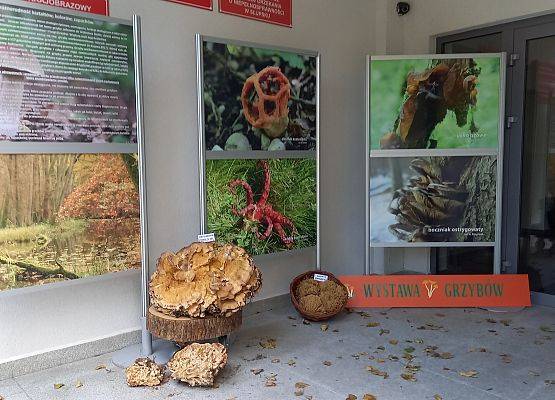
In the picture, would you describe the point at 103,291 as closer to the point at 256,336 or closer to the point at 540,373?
the point at 256,336

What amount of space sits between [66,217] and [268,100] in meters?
1.61

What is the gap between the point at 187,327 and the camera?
2.93 meters

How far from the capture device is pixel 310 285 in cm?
395

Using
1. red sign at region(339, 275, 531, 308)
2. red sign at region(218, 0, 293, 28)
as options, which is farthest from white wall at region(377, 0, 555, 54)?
red sign at region(339, 275, 531, 308)

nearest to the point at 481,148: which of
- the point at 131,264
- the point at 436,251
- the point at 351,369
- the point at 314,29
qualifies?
the point at 436,251

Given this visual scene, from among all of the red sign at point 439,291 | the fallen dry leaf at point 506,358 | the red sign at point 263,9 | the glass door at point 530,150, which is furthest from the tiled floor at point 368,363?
the red sign at point 263,9

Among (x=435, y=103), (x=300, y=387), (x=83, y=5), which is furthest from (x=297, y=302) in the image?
(x=83, y=5)

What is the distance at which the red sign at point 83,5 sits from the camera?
294 centimetres

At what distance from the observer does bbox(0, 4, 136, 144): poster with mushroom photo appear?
2.64 metres

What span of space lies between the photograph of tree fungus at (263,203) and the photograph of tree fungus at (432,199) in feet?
2.01

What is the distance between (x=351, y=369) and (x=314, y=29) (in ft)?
8.96

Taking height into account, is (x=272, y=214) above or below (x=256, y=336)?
above

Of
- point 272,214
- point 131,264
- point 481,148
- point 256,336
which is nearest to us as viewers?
point 131,264

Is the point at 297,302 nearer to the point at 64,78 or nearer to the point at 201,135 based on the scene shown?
the point at 201,135
